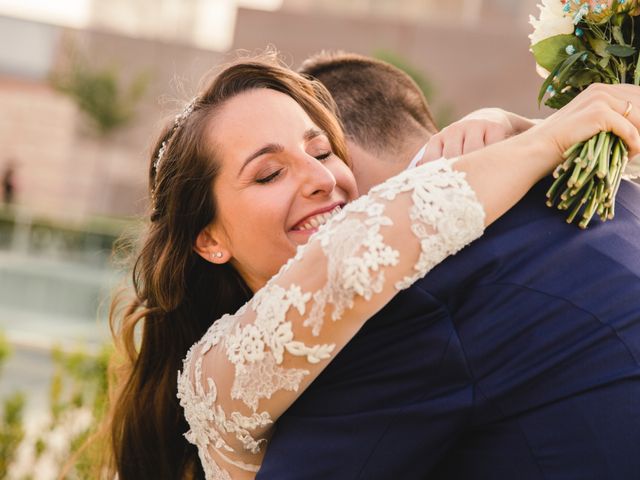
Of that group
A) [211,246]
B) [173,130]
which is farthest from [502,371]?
[173,130]

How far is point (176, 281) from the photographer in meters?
2.81

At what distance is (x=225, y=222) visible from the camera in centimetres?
268

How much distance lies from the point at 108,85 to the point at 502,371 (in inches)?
1283

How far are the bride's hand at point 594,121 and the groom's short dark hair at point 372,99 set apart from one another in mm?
1277

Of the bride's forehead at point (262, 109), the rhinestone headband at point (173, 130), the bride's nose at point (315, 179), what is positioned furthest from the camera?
the rhinestone headband at point (173, 130)

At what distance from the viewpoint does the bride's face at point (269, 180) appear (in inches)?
98.9

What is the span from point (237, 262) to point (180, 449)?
2.15 feet

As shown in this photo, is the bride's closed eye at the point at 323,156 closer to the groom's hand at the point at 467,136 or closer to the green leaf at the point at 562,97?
the groom's hand at the point at 467,136

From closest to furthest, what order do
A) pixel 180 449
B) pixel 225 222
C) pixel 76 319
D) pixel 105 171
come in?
1. pixel 225 222
2. pixel 180 449
3. pixel 76 319
4. pixel 105 171

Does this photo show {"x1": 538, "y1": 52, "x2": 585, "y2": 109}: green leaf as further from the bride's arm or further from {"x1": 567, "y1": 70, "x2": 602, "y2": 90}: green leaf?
the bride's arm

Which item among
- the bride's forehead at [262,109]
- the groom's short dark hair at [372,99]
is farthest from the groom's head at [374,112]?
the bride's forehead at [262,109]

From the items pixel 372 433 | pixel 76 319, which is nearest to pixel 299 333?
pixel 372 433

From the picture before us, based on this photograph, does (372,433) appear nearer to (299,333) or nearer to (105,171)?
(299,333)

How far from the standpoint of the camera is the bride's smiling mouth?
8.23 ft
